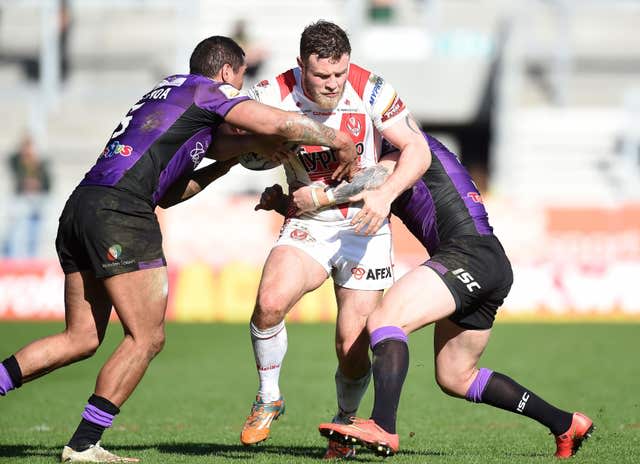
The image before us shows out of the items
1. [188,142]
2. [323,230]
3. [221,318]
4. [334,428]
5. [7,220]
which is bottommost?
[221,318]

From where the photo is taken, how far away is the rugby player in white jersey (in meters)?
7.17

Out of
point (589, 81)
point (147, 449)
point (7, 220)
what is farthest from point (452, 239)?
point (589, 81)

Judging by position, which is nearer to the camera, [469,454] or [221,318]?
[469,454]

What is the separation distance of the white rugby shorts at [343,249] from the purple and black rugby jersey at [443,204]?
331mm

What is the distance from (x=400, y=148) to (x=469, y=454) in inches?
80.3

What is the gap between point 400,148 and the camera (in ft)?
24.1

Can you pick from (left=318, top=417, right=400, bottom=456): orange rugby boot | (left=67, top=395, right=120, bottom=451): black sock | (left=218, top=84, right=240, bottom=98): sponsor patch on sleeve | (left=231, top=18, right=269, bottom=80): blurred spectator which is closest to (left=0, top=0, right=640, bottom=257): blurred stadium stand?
(left=231, top=18, right=269, bottom=80): blurred spectator

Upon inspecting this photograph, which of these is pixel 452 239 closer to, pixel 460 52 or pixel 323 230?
pixel 323 230

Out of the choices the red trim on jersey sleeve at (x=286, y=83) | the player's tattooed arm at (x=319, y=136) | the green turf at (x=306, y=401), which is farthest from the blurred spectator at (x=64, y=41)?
the player's tattooed arm at (x=319, y=136)

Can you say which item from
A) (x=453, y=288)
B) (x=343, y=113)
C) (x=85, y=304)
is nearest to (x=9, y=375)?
(x=85, y=304)

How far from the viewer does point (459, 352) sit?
24.5 ft

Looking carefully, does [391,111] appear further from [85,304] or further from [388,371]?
[85,304]

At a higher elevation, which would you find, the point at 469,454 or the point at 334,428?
the point at 334,428

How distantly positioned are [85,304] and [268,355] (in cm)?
A: 122
